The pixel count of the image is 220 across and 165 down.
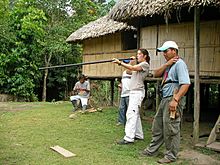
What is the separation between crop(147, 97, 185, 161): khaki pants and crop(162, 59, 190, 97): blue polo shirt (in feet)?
0.46

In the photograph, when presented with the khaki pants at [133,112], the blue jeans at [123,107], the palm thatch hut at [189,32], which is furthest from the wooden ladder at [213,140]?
the blue jeans at [123,107]

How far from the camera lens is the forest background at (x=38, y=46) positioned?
57.4ft

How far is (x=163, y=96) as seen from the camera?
5.30 meters

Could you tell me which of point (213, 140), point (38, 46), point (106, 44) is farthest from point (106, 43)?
point (213, 140)

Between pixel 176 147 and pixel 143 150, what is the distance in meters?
0.94

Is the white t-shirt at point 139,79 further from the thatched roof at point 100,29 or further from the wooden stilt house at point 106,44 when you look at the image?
the thatched roof at point 100,29

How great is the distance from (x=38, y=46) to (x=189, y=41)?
38.5 feet

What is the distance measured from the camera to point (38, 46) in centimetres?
1831

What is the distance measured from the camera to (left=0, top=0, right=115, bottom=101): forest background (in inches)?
688

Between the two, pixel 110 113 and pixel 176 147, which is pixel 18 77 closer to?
pixel 110 113

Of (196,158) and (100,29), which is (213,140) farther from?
(100,29)

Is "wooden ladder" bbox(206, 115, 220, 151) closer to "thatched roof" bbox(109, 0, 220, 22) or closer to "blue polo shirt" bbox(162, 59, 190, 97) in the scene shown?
"blue polo shirt" bbox(162, 59, 190, 97)

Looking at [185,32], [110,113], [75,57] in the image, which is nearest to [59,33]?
[75,57]

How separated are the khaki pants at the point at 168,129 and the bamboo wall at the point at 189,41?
9.13 feet
